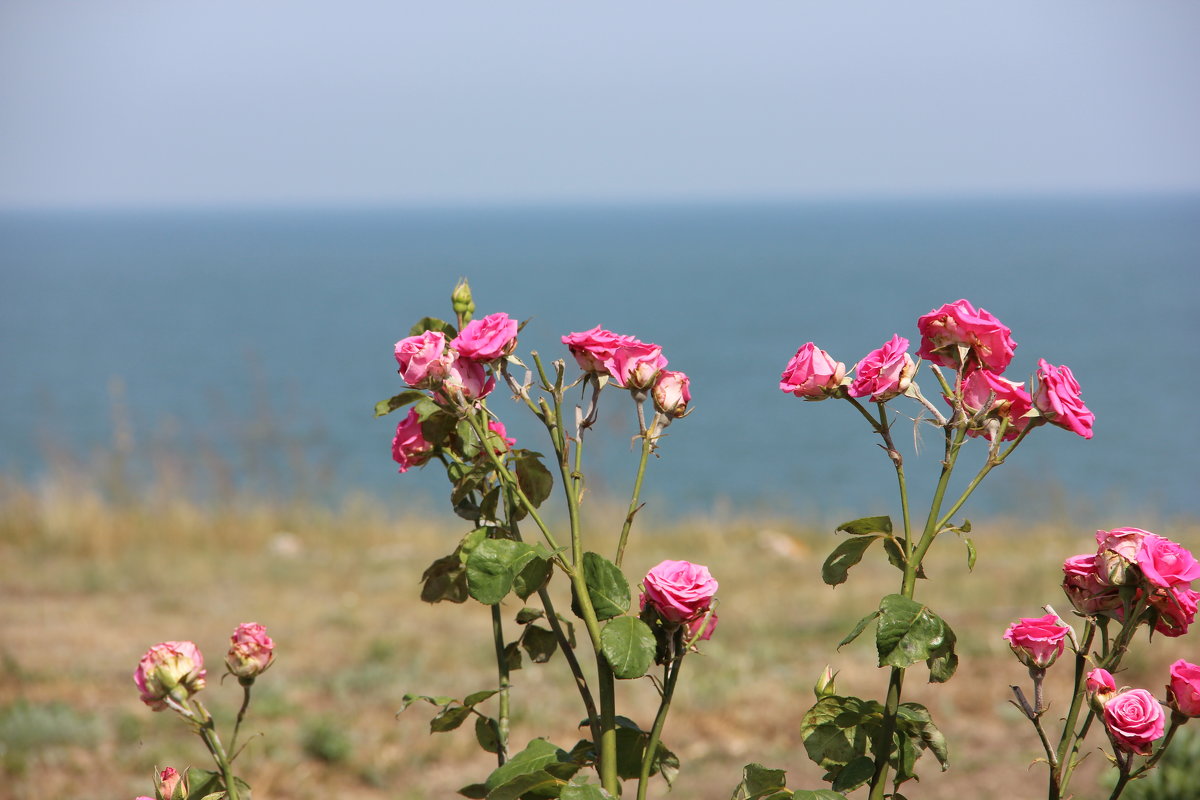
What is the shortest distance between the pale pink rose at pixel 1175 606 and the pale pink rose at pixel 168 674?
914mm

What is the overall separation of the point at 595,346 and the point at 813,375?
211 mm

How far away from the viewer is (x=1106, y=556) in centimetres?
98

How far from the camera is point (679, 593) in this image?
96cm

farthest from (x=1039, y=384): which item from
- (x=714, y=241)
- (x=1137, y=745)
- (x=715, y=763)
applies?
(x=714, y=241)

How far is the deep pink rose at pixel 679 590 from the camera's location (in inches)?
37.9

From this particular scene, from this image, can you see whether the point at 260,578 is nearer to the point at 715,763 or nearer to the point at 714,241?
the point at 715,763

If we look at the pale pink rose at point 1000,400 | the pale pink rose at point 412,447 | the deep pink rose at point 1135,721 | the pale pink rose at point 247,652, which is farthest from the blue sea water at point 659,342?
the pale pink rose at point 247,652

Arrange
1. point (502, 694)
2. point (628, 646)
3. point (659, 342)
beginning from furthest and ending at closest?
point (659, 342)
point (502, 694)
point (628, 646)

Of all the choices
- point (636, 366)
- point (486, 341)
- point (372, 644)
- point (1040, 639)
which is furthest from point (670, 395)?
point (372, 644)

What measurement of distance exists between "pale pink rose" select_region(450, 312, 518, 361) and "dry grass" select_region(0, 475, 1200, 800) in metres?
1.69

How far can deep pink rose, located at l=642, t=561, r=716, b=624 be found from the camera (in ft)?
3.16

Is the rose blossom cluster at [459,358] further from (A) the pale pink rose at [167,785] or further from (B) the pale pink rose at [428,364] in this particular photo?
(A) the pale pink rose at [167,785]

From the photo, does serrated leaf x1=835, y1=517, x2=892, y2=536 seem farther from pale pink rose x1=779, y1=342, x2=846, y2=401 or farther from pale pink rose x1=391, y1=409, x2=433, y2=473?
pale pink rose x1=391, y1=409, x2=433, y2=473

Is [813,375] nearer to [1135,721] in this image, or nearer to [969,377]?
[969,377]
